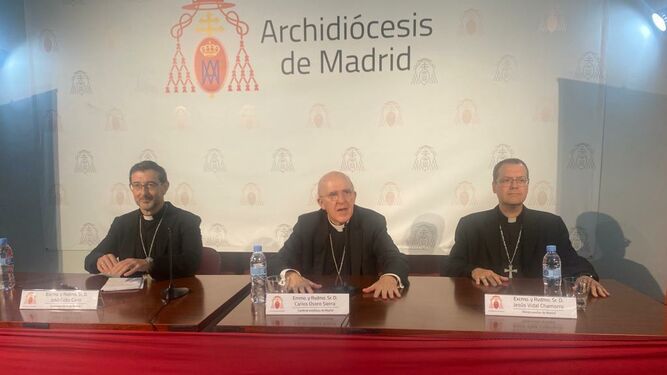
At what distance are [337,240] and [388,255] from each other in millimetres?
392

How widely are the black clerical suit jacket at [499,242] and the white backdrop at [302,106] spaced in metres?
0.50

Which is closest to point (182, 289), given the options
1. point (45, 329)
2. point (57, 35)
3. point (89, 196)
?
point (45, 329)

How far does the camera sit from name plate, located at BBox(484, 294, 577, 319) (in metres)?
1.83

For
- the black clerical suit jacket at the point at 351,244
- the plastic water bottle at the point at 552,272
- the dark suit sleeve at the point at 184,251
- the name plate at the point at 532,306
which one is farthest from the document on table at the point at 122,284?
the plastic water bottle at the point at 552,272

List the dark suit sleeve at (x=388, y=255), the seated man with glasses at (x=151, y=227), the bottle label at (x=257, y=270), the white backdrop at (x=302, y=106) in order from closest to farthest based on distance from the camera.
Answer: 1. the bottle label at (x=257, y=270)
2. the dark suit sleeve at (x=388, y=255)
3. the seated man with glasses at (x=151, y=227)
4. the white backdrop at (x=302, y=106)

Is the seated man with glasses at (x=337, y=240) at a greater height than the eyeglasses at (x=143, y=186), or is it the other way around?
the eyeglasses at (x=143, y=186)

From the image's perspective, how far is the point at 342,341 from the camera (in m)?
1.69

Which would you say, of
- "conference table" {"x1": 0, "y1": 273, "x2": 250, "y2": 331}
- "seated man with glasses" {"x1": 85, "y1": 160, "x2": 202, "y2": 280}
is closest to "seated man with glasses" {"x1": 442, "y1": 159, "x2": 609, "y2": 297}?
"conference table" {"x1": 0, "y1": 273, "x2": 250, "y2": 331}

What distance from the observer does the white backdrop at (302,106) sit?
3.35 meters

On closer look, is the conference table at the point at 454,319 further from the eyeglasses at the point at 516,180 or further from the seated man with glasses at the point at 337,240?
the eyeglasses at the point at 516,180

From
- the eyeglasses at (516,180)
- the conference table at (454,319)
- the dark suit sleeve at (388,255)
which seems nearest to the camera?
the conference table at (454,319)

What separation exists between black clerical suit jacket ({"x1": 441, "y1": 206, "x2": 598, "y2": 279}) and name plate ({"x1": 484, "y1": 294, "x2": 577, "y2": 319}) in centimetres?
85

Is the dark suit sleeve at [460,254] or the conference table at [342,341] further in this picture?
the dark suit sleeve at [460,254]

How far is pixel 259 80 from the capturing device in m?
3.55
